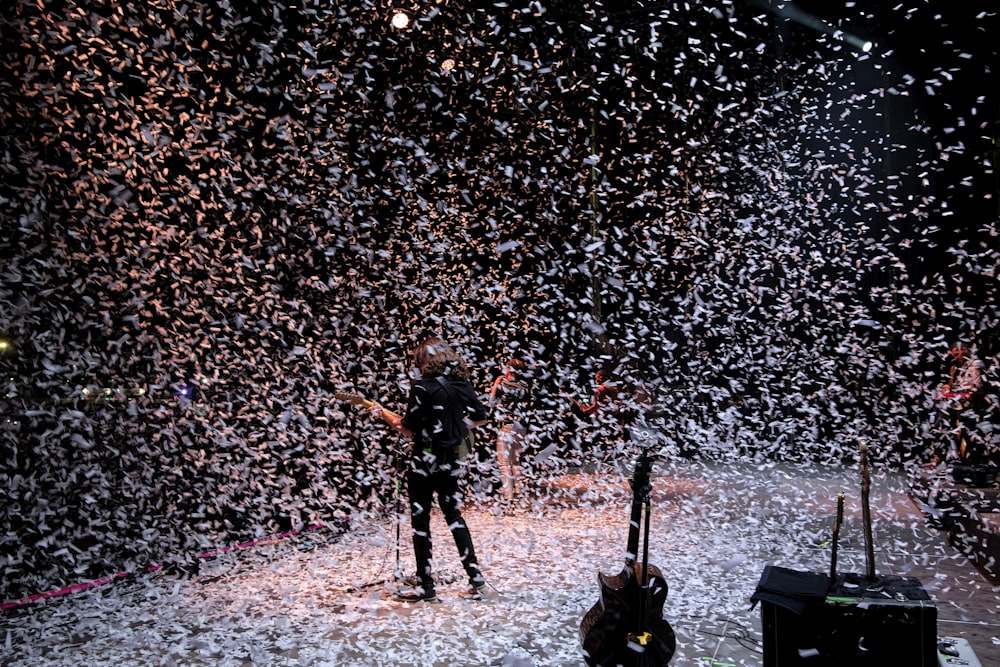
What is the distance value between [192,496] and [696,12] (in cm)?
752

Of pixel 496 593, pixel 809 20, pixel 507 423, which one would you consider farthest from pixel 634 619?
pixel 809 20

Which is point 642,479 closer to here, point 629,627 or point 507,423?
point 629,627

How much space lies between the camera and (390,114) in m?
6.82

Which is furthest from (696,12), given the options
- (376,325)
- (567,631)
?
(567,631)

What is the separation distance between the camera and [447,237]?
7.54 metres

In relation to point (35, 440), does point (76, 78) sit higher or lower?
higher

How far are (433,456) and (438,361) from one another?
628 millimetres

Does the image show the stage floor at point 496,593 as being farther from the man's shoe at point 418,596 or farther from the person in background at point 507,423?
the person in background at point 507,423

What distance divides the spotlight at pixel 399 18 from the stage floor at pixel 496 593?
4590 mm

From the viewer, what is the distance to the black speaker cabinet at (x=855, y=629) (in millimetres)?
2447

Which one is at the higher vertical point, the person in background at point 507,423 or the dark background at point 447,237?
Answer: the dark background at point 447,237

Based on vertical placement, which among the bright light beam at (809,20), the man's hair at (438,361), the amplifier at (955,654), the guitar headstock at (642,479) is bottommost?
the amplifier at (955,654)

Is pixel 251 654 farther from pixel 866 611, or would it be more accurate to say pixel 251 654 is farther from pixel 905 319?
pixel 905 319

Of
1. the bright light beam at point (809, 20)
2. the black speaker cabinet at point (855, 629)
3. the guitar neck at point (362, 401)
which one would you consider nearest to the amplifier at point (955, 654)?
the black speaker cabinet at point (855, 629)
